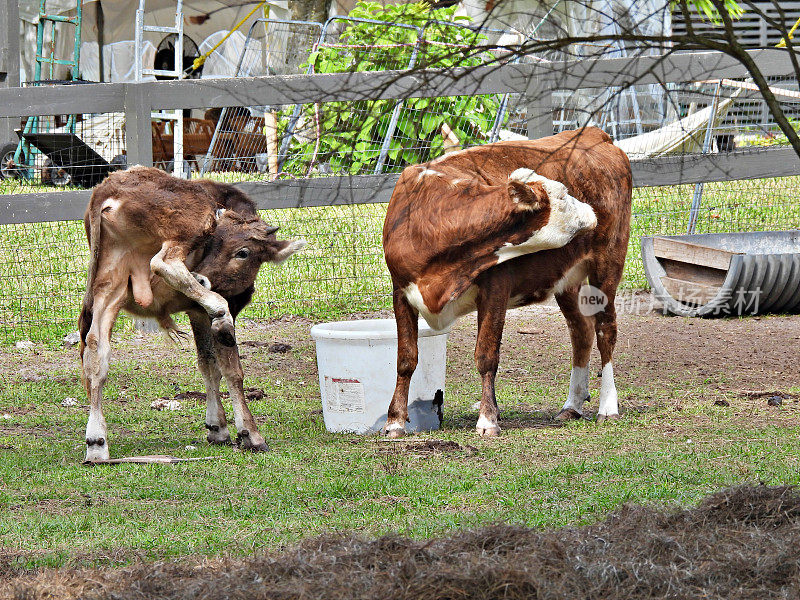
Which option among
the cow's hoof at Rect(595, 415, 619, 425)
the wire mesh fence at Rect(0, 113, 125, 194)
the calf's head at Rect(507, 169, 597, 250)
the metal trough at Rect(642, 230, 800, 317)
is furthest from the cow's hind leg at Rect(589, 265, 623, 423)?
the wire mesh fence at Rect(0, 113, 125, 194)

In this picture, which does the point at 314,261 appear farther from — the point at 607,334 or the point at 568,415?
the point at 568,415

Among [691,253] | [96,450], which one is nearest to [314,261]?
[691,253]

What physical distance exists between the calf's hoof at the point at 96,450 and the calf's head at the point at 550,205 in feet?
8.61

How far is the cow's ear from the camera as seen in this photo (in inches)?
231

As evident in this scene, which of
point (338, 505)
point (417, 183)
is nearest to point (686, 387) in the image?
point (417, 183)

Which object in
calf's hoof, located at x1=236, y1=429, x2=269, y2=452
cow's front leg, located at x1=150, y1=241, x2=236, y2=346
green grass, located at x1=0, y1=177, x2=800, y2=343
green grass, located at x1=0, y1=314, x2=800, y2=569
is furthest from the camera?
green grass, located at x1=0, y1=177, x2=800, y2=343

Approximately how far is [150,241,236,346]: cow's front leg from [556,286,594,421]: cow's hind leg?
7.72 ft

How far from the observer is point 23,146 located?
13125mm

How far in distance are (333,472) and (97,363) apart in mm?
1424

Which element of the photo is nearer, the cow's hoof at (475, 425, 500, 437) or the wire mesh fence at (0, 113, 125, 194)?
the cow's hoof at (475, 425, 500, 437)

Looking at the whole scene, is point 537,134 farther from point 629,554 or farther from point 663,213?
point 629,554

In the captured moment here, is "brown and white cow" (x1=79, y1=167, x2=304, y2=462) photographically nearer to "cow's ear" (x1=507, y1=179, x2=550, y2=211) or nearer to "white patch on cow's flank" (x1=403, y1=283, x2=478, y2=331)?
"white patch on cow's flank" (x1=403, y1=283, x2=478, y2=331)

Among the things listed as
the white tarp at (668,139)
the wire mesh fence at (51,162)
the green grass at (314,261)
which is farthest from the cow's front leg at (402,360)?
the white tarp at (668,139)

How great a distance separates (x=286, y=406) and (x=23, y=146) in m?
7.59
